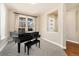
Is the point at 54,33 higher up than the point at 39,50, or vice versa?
the point at 54,33

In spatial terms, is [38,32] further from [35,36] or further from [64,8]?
[64,8]

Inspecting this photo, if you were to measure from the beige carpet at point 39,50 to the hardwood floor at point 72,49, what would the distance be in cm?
9

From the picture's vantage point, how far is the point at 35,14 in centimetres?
197

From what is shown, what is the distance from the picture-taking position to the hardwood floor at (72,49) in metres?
1.83

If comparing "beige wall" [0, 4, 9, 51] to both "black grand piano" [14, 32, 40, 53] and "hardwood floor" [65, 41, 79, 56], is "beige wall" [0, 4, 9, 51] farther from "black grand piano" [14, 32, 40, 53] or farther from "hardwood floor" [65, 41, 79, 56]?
"hardwood floor" [65, 41, 79, 56]

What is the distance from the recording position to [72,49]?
1858 millimetres

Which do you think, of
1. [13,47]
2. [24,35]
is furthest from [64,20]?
[13,47]

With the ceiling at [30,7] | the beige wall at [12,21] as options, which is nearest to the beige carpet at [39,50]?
the beige wall at [12,21]

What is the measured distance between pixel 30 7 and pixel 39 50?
847 mm

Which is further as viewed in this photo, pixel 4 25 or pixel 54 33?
pixel 54 33

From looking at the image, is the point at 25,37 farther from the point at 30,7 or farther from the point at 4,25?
the point at 30,7

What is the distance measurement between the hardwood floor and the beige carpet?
94 mm

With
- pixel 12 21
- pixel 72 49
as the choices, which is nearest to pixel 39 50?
pixel 72 49

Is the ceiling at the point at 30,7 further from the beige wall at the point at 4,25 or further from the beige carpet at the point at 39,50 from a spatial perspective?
the beige carpet at the point at 39,50
